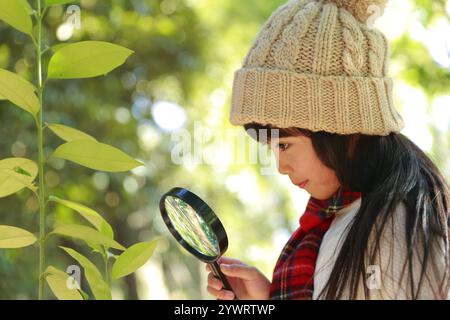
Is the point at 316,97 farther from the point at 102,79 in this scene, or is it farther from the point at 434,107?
the point at 102,79

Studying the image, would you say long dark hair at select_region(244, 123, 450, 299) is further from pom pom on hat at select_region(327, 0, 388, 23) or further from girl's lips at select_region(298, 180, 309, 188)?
pom pom on hat at select_region(327, 0, 388, 23)

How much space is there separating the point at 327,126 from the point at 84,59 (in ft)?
1.28

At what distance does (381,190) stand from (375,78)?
21cm

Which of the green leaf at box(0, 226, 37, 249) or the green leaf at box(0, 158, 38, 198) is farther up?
the green leaf at box(0, 158, 38, 198)

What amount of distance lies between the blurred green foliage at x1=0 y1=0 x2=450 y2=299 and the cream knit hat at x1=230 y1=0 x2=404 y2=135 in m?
1.34

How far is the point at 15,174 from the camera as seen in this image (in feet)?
3.28

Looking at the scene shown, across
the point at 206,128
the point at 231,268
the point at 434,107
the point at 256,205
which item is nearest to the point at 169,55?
the point at 206,128

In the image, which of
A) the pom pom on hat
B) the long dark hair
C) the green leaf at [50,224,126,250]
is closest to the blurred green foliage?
the pom pom on hat

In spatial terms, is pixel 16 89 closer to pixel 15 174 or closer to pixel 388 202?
pixel 15 174

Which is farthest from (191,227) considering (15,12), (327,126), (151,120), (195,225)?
(151,120)

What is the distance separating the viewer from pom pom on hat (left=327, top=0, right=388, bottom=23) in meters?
1.28

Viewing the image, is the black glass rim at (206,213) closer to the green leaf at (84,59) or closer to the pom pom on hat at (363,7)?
the green leaf at (84,59)

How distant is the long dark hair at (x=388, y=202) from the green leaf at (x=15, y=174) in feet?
1.29

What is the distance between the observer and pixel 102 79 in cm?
435
